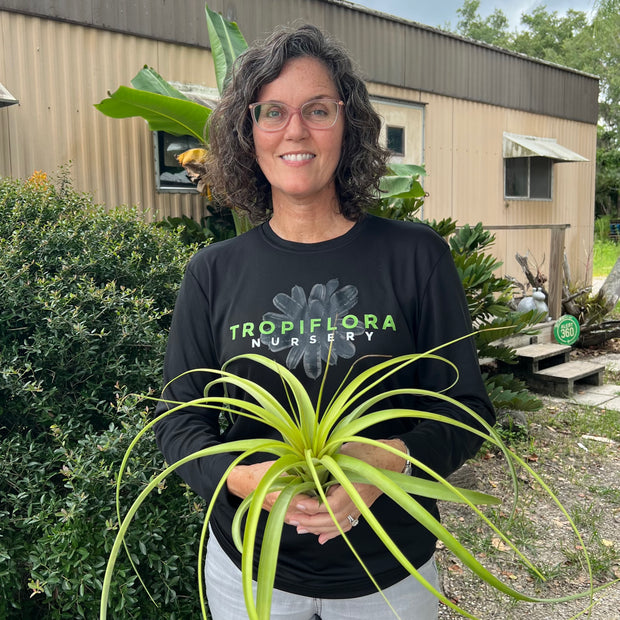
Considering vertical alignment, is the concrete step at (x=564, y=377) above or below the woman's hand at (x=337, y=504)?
below

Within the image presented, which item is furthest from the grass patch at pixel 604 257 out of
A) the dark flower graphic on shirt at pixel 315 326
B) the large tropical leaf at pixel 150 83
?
the dark flower graphic on shirt at pixel 315 326

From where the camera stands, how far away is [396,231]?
A: 1.67 metres

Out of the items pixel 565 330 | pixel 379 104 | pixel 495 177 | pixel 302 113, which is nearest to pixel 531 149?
pixel 495 177

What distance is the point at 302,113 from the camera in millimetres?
1646

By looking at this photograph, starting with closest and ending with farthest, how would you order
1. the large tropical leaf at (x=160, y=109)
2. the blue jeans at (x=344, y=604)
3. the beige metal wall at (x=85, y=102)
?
1. the blue jeans at (x=344, y=604)
2. the large tropical leaf at (x=160, y=109)
3. the beige metal wall at (x=85, y=102)

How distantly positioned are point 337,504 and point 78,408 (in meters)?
1.96

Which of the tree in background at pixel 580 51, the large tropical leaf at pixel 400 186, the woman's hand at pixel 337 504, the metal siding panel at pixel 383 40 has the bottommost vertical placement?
the woman's hand at pixel 337 504

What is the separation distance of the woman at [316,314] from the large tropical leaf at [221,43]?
4.34m

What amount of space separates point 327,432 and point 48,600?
5.62ft

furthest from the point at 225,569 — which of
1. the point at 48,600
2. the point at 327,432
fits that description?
the point at 48,600

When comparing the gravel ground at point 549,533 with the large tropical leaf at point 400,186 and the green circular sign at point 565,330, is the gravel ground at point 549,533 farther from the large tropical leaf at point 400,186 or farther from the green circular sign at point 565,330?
the large tropical leaf at point 400,186

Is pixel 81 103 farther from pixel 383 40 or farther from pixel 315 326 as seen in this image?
pixel 315 326

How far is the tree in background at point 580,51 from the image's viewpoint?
26.6 m

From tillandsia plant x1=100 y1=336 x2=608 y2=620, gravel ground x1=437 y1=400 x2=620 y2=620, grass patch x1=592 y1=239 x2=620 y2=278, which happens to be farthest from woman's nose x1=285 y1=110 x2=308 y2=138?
grass patch x1=592 y1=239 x2=620 y2=278
